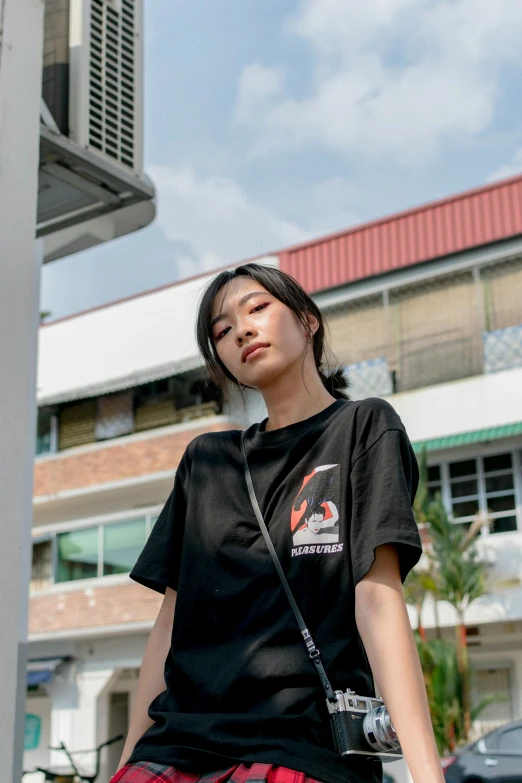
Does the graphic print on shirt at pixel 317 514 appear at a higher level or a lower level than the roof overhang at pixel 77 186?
lower

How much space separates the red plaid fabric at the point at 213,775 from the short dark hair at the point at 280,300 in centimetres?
75

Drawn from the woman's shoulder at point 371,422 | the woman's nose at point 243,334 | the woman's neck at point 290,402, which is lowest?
the woman's shoulder at point 371,422

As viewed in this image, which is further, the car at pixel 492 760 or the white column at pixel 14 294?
the car at pixel 492 760

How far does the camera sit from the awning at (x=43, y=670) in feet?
71.6

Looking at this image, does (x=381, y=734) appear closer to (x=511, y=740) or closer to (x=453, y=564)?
(x=511, y=740)

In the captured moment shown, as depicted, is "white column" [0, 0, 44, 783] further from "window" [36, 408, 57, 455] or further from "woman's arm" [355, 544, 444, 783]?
"window" [36, 408, 57, 455]

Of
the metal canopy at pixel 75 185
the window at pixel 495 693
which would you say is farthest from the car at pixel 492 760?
the metal canopy at pixel 75 185

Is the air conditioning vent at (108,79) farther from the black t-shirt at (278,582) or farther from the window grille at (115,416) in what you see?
the window grille at (115,416)

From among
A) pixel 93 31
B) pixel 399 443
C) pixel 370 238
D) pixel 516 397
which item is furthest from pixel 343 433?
pixel 370 238

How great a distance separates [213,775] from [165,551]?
48 cm

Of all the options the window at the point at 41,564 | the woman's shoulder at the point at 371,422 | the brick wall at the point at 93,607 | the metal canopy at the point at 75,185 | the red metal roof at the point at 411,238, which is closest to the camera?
the woman's shoulder at the point at 371,422

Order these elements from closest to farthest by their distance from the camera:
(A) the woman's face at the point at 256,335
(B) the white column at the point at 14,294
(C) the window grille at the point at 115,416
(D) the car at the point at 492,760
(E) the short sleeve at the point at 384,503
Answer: (E) the short sleeve at the point at 384,503 < (A) the woman's face at the point at 256,335 < (B) the white column at the point at 14,294 < (D) the car at the point at 492,760 < (C) the window grille at the point at 115,416

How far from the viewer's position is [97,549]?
21.8 meters

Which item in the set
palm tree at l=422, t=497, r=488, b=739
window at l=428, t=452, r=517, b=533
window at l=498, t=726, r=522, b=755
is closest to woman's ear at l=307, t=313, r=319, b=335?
window at l=498, t=726, r=522, b=755
